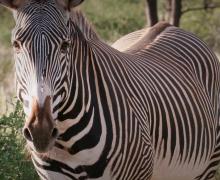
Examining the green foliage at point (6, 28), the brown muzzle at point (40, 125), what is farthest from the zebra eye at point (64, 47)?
the green foliage at point (6, 28)

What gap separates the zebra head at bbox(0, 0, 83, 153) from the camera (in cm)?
388

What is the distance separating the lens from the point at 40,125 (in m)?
3.86

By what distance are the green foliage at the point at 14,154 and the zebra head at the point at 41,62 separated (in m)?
1.90

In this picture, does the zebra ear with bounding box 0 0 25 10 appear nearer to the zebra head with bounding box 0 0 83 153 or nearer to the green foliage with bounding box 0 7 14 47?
the zebra head with bounding box 0 0 83 153

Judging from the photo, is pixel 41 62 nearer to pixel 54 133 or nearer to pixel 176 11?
pixel 54 133

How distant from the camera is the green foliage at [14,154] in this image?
6059mm

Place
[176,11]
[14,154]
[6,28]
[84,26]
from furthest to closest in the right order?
[6,28] → [176,11] → [14,154] → [84,26]

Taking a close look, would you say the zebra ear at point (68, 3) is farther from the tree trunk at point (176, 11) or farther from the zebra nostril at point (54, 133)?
the tree trunk at point (176, 11)

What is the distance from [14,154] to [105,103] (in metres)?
1.76

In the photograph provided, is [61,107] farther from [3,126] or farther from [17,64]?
[3,126]

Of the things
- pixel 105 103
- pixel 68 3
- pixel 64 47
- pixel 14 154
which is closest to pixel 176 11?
pixel 14 154

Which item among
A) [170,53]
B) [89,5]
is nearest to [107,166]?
[170,53]

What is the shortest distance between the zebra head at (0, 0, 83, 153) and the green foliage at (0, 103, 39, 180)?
190cm

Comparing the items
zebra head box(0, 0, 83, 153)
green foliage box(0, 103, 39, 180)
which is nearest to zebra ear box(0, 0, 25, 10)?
zebra head box(0, 0, 83, 153)
